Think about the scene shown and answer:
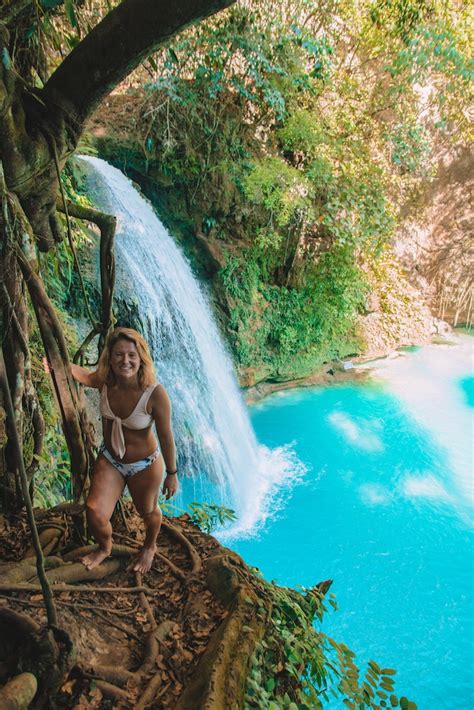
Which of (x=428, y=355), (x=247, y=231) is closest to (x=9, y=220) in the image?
(x=247, y=231)

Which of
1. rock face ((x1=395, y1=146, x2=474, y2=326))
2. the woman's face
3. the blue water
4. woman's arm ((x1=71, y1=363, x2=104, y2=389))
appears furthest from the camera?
rock face ((x1=395, y1=146, x2=474, y2=326))

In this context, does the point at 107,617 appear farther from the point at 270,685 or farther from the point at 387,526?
the point at 387,526

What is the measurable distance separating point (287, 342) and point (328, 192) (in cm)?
334

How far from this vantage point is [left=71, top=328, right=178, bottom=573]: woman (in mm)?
2135

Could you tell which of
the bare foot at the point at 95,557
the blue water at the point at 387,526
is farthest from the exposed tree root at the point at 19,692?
the blue water at the point at 387,526

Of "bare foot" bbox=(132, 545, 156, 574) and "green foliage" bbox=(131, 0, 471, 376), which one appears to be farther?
"green foliage" bbox=(131, 0, 471, 376)

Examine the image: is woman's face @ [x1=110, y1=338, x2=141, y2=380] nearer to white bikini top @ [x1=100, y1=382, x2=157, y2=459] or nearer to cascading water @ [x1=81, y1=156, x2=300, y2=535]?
white bikini top @ [x1=100, y1=382, x2=157, y2=459]

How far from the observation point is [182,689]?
1736 millimetres

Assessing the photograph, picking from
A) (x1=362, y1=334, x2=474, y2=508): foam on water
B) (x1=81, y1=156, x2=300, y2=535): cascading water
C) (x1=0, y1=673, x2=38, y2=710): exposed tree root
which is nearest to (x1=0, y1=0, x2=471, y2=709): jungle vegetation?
(x1=0, y1=673, x2=38, y2=710): exposed tree root

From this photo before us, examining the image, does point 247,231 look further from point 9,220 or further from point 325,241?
point 9,220

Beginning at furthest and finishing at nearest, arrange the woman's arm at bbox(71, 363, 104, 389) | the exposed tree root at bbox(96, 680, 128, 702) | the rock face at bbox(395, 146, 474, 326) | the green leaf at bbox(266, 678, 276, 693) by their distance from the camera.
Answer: the rock face at bbox(395, 146, 474, 326) → the woman's arm at bbox(71, 363, 104, 389) → the green leaf at bbox(266, 678, 276, 693) → the exposed tree root at bbox(96, 680, 128, 702)

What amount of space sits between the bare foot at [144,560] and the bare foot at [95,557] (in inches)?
→ 6.9

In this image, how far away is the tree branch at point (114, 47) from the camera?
1.52 metres

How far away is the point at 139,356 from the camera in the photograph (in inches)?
84.0
